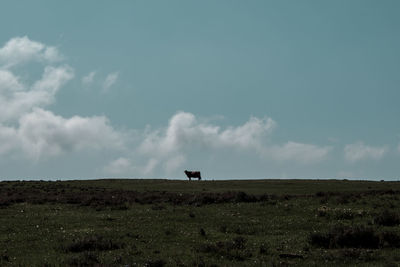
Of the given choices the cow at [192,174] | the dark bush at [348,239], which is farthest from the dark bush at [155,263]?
the cow at [192,174]

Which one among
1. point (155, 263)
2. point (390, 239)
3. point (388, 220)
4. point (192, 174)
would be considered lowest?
point (155, 263)

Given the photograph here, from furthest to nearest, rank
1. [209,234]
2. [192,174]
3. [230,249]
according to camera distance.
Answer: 1. [192,174]
2. [209,234]
3. [230,249]

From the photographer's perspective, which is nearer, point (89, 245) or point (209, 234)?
point (89, 245)

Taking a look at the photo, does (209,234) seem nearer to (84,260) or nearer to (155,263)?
(155,263)

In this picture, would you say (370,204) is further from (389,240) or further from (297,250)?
(297,250)

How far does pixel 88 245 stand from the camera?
19.0 m

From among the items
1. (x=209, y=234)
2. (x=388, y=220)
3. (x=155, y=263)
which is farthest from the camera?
(x=388, y=220)

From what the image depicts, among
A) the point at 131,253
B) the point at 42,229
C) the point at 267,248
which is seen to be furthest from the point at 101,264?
the point at 42,229

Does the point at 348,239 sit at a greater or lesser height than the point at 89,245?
greater

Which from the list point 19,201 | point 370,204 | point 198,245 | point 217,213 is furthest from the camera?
point 19,201

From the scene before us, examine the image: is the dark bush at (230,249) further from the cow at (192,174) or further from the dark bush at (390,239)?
the cow at (192,174)

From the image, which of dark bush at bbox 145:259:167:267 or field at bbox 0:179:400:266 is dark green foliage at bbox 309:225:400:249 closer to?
field at bbox 0:179:400:266

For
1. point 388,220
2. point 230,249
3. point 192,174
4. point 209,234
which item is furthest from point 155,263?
point 192,174

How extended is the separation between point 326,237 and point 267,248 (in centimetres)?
283
